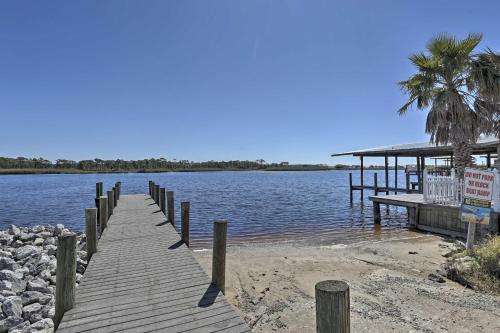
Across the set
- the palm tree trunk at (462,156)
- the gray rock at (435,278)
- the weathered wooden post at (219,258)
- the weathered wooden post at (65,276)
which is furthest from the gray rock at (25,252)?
the palm tree trunk at (462,156)

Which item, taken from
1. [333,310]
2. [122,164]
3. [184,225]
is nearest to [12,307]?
[184,225]

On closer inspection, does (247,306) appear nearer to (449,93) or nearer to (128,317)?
(128,317)

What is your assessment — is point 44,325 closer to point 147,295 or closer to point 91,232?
point 147,295

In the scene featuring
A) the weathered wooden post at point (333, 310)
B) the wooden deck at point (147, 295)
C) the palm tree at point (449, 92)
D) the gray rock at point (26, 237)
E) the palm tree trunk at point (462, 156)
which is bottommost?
the gray rock at point (26, 237)

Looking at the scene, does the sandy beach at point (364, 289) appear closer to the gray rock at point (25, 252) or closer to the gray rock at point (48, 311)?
the gray rock at point (48, 311)

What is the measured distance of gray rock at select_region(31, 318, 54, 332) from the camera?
15.3 ft

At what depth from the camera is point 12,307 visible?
4.99 metres

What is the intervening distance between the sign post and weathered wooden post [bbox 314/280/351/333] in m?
7.60

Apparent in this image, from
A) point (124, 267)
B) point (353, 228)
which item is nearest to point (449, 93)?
point (353, 228)

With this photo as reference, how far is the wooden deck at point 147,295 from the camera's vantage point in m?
4.02

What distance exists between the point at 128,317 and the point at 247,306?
255 centimetres

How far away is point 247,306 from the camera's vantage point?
6.15 meters

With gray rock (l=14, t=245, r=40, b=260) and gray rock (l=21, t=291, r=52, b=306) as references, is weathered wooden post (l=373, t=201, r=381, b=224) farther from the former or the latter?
gray rock (l=21, t=291, r=52, b=306)

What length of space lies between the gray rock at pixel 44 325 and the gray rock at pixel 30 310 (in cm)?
36
